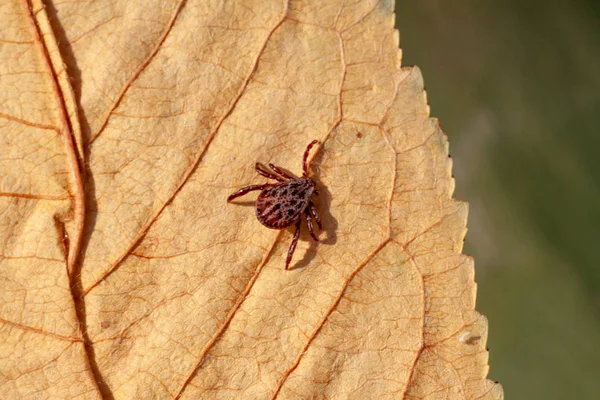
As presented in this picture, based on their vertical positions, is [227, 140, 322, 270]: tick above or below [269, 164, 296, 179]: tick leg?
below

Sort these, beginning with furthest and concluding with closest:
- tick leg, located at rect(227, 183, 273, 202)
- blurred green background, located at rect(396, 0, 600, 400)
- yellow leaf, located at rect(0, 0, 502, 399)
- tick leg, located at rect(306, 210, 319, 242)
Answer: blurred green background, located at rect(396, 0, 600, 400)
tick leg, located at rect(306, 210, 319, 242)
tick leg, located at rect(227, 183, 273, 202)
yellow leaf, located at rect(0, 0, 502, 399)

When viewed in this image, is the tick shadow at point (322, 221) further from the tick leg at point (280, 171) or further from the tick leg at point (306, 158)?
the tick leg at point (280, 171)

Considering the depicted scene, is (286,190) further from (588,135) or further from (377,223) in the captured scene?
(588,135)

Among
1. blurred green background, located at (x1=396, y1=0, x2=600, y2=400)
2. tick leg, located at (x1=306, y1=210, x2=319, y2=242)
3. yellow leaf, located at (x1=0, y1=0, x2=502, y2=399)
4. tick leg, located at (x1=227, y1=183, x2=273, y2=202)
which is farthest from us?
blurred green background, located at (x1=396, y1=0, x2=600, y2=400)

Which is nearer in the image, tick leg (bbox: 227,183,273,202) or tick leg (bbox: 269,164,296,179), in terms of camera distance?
tick leg (bbox: 227,183,273,202)

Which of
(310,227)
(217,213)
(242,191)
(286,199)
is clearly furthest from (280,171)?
(217,213)

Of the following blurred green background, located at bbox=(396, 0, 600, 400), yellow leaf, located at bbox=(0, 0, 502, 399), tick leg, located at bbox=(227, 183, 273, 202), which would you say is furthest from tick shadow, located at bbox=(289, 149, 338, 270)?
blurred green background, located at bbox=(396, 0, 600, 400)

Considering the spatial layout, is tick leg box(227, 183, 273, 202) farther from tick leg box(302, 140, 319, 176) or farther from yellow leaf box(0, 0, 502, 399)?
tick leg box(302, 140, 319, 176)
